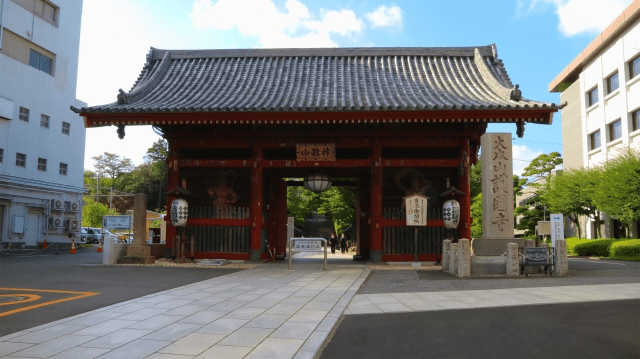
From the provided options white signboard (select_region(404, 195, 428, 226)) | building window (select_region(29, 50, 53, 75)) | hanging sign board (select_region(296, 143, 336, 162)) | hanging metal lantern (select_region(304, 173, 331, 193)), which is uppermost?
building window (select_region(29, 50, 53, 75))

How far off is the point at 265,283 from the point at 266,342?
5.35 m

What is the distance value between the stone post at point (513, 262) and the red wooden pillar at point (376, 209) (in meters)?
4.33

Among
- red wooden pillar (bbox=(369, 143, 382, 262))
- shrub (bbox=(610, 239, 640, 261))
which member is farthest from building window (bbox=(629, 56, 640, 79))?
red wooden pillar (bbox=(369, 143, 382, 262))

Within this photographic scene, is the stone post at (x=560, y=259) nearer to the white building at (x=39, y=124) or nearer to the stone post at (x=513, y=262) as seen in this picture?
the stone post at (x=513, y=262)

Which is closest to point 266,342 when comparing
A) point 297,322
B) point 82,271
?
point 297,322

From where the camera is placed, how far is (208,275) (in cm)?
1197

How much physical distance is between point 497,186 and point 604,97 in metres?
28.3

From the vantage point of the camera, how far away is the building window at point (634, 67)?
31.1 meters

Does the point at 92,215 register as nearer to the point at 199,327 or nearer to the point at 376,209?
the point at 376,209

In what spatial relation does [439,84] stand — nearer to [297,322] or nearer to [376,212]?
[376,212]

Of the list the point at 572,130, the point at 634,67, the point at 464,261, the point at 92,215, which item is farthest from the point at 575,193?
the point at 92,215

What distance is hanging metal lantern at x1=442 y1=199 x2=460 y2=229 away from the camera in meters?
14.7

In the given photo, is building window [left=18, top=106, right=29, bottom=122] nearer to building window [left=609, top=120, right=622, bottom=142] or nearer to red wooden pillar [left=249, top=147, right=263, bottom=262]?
red wooden pillar [left=249, top=147, right=263, bottom=262]

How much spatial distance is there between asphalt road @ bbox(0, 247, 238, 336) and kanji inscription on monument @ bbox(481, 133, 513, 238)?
758 centimetres
